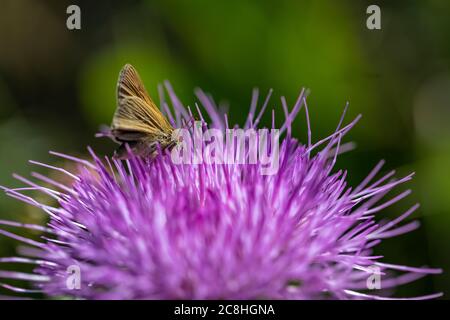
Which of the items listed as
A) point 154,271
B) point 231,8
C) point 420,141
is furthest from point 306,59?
point 154,271

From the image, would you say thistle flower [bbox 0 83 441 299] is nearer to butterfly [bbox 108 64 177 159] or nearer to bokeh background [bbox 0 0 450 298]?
butterfly [bbox 108 64 177 159]

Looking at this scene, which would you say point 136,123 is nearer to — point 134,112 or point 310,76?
point 134,112

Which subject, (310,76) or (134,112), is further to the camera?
(310,76)

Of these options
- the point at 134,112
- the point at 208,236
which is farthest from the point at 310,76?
the point at 208,236

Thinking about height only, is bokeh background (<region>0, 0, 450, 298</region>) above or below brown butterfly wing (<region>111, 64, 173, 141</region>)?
above

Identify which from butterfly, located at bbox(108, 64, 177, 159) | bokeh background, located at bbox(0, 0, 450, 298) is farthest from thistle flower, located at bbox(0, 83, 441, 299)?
bokeh background, located at bbox(0, 0, 450, 298)
